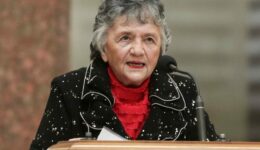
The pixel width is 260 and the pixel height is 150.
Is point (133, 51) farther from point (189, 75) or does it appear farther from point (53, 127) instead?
point (53, 127)

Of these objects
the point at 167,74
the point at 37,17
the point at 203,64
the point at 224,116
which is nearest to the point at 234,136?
the point at 224,116

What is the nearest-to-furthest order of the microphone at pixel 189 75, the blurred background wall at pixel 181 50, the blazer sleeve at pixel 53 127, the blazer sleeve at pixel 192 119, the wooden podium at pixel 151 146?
the wooden podium at pixel 151 146 → the microphone at pixel 189 75 → the blazer sleeve at pixel 53 127 → the blazer sleeve at pixel 192 119 → the blurred background wall at pixel 181 50

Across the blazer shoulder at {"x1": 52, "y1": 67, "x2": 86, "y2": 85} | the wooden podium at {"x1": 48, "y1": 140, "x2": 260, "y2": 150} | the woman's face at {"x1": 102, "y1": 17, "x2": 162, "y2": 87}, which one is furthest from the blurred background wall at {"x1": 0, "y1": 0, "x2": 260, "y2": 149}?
the wooden podium at {"x1": 48, "y1": 140, "x2": 260, "y2": 150}

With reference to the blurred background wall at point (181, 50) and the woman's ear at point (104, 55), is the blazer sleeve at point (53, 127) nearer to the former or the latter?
the woman's ear at point (104, 55)

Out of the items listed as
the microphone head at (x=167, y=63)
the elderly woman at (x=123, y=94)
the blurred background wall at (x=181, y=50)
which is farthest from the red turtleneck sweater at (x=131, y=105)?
the blurred background wall at (x=181, y=50)

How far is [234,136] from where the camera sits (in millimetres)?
5145

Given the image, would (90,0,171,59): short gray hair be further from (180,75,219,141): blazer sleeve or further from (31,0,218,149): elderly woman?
(180,75,219,141): blazer sleeve

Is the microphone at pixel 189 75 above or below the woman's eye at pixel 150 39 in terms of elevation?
below

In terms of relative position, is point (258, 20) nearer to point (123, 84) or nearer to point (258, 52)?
point (258, 52)

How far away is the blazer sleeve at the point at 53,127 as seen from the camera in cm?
289

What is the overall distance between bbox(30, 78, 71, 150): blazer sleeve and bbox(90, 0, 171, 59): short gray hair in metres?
0.28

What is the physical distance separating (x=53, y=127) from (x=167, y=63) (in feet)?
1.59

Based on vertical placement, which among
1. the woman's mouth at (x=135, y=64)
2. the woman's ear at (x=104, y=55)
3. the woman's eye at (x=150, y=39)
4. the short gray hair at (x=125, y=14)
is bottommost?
the woman's mouth at (x=135, y=64)

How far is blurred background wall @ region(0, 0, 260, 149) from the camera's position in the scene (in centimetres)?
484
